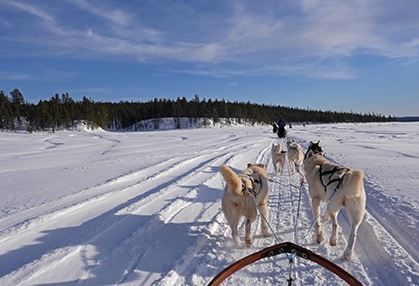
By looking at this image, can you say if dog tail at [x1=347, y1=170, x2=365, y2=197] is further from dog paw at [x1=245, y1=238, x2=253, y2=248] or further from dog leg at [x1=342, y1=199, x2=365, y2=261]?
dog paw at [x1=245, y1=238, x2=253, y2=248]

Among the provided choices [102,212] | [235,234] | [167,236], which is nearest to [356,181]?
[235,234]

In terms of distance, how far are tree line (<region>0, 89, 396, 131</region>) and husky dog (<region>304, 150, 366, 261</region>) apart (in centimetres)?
7075

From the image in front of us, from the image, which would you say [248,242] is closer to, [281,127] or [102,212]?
[102,212]

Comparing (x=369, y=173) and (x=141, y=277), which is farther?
(x=369, y=173)

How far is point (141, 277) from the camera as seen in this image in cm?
328

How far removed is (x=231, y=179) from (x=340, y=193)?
1.35m

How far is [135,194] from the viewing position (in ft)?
22.6

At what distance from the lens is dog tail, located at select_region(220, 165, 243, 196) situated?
348cm

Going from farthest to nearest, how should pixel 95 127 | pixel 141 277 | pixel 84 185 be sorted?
pixel 95 127 < pixel 84 185 < pixel 141 277

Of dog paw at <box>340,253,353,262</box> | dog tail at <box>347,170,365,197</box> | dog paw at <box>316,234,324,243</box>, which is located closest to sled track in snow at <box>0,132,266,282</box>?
A: dog paw at <box>316,234,324,243</box>

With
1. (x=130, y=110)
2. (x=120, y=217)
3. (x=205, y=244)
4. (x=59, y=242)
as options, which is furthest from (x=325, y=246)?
(x=130, y=110)

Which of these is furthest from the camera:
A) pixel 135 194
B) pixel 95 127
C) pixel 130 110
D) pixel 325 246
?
pixel 130 110

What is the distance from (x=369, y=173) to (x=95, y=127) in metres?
77.9

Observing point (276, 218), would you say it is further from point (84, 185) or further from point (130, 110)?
point (130, 110)
